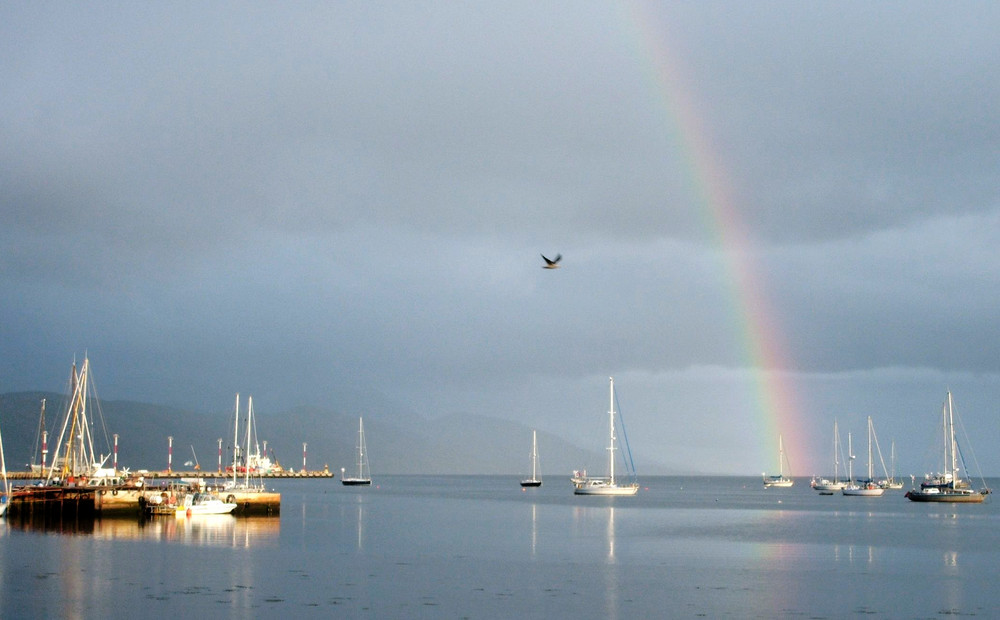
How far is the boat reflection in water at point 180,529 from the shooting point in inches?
3073

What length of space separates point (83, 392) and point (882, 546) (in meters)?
85.9

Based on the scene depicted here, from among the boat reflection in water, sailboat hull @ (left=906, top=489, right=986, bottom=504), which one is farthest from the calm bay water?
sailboat hull @ (left=906, top=489, right=986, bottom=504)

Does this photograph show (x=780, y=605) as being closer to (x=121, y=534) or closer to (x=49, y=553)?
(x=49, y=553)

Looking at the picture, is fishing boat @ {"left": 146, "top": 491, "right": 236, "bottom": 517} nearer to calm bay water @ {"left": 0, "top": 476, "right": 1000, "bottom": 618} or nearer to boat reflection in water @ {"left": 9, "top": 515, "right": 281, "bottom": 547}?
boat reflection in water @ {"left": 9, "top": 515, "right": 281, "bottom": 547}

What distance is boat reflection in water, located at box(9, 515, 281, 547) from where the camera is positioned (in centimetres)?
7806

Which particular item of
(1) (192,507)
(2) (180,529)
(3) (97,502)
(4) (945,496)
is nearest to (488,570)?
(2) (180,529)

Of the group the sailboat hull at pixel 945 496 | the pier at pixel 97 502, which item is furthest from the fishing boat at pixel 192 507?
the sailboat hull at pixel 945 496

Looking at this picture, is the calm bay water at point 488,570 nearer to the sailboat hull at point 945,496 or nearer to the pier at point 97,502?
the pier at point 97,502

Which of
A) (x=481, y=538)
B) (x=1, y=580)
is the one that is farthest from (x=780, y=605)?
(x=481, y=538)

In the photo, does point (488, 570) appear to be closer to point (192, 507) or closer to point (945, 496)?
point (192, 507)

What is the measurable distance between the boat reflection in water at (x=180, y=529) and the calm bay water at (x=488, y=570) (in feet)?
0.83

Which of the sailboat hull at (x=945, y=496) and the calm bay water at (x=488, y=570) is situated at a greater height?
the calm bay water at (x=488, y=570)

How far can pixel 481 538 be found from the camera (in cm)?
8731

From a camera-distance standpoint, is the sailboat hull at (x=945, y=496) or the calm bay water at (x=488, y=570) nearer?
the calm bay water at (x=488, y=570)
